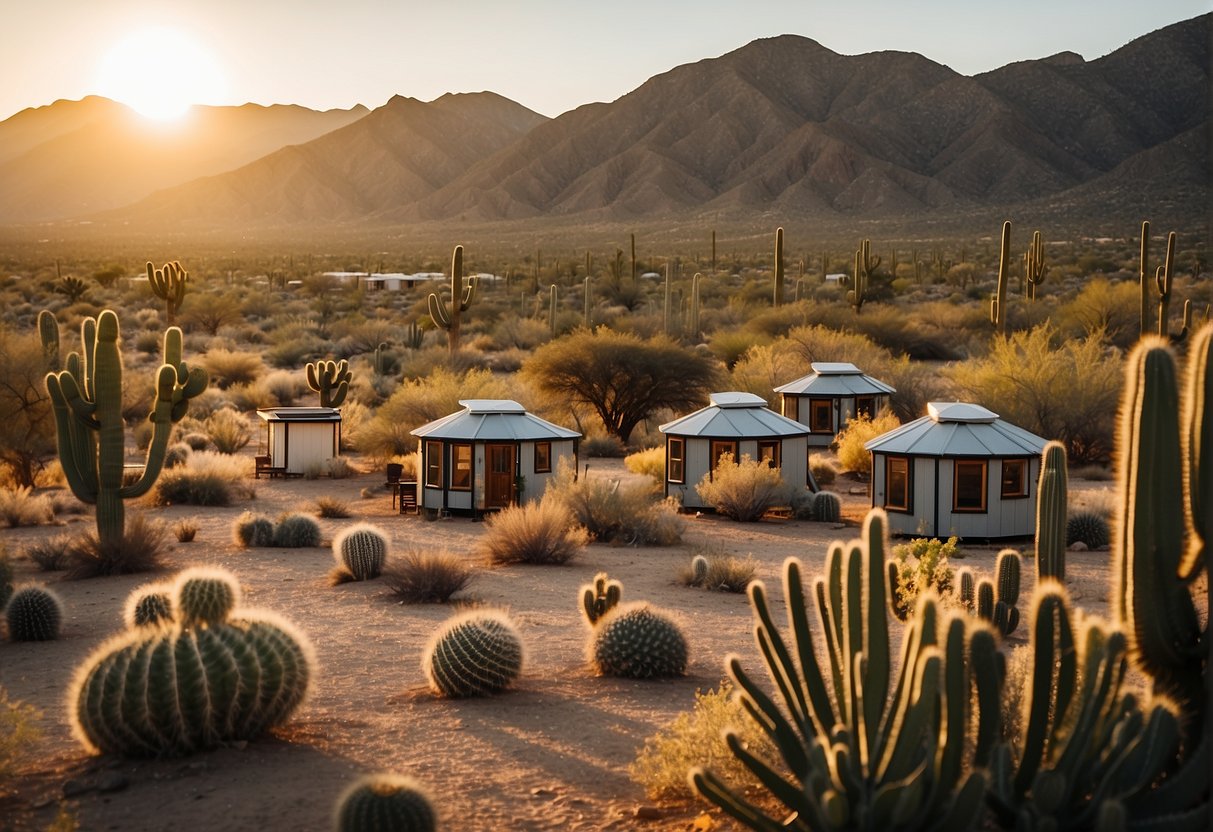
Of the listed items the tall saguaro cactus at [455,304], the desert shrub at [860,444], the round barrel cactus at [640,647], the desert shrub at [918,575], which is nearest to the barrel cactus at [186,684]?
the round barrel cactus at [640,647]

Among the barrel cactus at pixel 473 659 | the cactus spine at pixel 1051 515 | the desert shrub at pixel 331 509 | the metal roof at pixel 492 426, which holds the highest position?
the cactus spine at pixel 1051 515

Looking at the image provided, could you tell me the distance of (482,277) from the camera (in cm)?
9038

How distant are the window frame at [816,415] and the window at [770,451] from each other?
7418mm

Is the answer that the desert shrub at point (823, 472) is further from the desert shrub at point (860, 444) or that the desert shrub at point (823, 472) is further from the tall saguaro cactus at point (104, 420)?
the tall saguaro cactus at point (104, 420)

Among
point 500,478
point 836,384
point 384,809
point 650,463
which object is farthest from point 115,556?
point 836,384

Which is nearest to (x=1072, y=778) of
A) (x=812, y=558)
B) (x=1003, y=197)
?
(x=812, y=558)

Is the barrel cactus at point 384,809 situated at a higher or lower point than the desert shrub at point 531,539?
higher

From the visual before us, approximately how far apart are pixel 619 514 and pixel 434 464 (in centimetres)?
463

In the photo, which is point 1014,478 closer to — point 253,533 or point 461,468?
point 461,468

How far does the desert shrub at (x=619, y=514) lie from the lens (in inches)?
925

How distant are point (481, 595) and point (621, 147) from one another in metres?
161

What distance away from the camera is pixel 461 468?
26781 mm

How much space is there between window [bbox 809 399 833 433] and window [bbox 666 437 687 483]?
307 inches

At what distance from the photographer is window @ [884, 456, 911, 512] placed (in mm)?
Result: 24547
